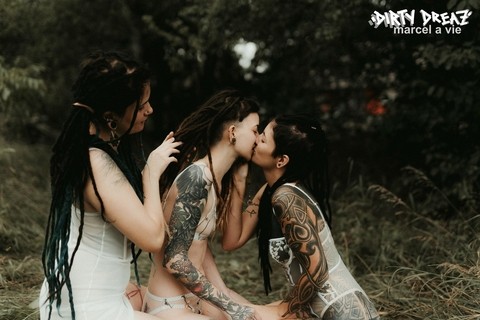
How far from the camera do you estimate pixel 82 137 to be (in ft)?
7.60

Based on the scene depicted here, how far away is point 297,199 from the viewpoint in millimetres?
2740

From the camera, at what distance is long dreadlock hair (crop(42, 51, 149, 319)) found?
232 cm

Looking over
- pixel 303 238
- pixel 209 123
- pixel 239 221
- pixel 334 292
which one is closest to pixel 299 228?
pixel 303 238

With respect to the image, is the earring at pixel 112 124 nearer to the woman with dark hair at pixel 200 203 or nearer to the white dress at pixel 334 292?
the woman with dark hair at pixel 200 203

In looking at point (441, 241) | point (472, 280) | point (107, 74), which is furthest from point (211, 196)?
point (441, 241)

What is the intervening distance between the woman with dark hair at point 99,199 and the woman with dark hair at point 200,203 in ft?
0.84

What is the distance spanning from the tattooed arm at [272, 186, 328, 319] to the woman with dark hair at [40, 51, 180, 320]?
23.4 inches

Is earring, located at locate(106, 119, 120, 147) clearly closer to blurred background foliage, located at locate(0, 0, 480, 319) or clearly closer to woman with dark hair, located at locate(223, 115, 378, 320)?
woman with dark hair, located at locate(223, 115, 378, 320)

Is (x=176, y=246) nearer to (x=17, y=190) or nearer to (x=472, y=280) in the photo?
(x=472, y=280)

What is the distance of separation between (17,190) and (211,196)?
4497 mm

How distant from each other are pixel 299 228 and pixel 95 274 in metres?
0.89

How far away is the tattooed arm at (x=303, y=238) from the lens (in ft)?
8.75

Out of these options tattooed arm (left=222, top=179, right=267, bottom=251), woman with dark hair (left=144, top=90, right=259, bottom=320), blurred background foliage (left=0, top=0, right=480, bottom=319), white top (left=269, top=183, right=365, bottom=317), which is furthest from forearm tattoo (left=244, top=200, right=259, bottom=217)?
blurred background foliage (left=0, top=0, right=480, bottom=319)

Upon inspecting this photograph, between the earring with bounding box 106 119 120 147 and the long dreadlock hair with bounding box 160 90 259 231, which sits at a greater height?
the earring with bounding box 106 119 120 147
